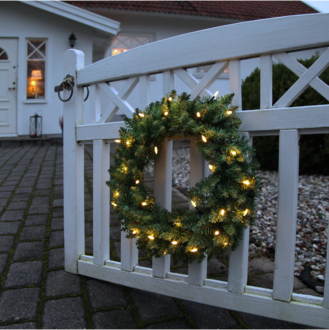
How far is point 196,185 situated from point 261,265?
1.06m

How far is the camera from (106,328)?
1491 millimetres

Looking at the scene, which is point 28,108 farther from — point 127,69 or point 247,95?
point 127,69

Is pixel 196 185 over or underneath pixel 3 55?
underneath

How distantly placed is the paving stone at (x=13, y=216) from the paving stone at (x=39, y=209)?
0.10m

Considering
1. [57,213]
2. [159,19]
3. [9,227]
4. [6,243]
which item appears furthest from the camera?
[159,19]

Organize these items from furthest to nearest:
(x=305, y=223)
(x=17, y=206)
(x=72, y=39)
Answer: (x=72, y=39) → (x=17, y=206) → (x=305, y=223)

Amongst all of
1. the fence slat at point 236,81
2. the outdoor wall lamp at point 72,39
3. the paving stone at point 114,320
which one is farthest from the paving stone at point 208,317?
the outdoor wall lamp at point 72,39

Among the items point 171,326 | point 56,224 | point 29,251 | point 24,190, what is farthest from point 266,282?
point 24,190

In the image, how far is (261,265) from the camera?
2090 mm

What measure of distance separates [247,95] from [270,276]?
Result: 335cm

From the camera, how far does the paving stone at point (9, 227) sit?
8.38ft

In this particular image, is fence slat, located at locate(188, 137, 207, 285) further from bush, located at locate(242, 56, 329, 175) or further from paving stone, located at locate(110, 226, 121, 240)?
bush, located at locate(242, 56, 329, 175)

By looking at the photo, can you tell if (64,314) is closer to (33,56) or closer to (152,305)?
(152,305)

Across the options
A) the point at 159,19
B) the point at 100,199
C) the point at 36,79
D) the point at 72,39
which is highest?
the point at 159,19
